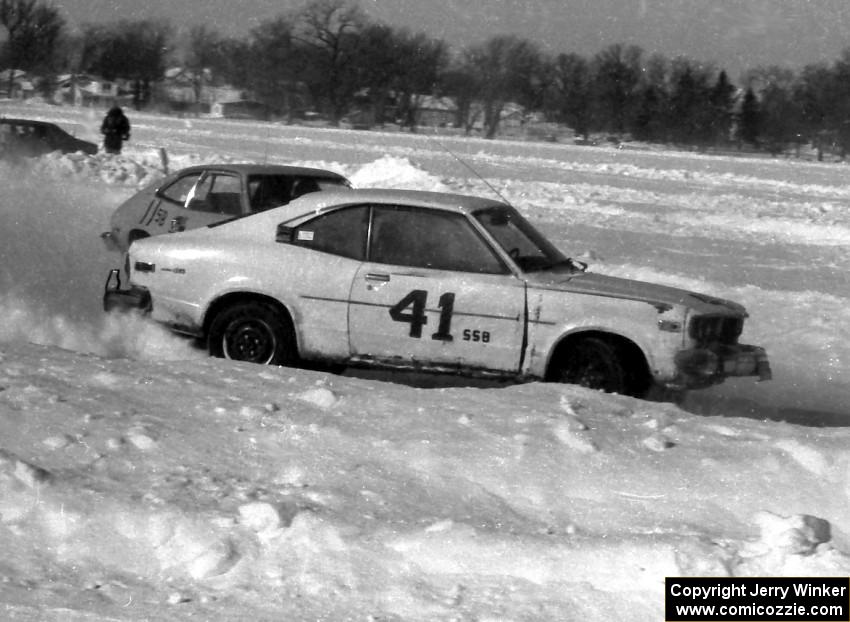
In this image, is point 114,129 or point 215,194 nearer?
point 215,194

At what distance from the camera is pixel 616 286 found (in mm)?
7559

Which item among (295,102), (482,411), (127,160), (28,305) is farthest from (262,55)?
(482,411)

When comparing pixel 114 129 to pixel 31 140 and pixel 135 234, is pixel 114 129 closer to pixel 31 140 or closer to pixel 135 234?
pixel 31 140

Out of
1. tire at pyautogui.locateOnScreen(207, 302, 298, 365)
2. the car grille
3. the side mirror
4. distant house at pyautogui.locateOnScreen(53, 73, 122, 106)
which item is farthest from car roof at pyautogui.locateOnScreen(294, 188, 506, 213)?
distant house at pyautogui.locateOnScreen(53, 73, 122, 106)

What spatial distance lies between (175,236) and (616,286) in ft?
10.1

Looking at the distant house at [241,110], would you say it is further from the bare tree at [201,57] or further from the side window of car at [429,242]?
the side window of car at [429,242]

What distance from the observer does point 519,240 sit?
7.98m

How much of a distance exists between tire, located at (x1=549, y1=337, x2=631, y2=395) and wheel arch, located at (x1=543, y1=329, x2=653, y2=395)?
0.09 feet

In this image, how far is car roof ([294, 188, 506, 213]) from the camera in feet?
26.1

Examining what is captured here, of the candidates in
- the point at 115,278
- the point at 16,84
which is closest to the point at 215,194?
the point at 115,278

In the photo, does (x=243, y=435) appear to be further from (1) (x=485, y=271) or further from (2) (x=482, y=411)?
(1) (x=485, y=271)

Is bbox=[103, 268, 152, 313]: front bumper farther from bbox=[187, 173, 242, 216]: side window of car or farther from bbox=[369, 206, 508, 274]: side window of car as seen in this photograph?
bbox=[187, 173, 242, 216]: side window of car

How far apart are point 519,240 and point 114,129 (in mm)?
22498

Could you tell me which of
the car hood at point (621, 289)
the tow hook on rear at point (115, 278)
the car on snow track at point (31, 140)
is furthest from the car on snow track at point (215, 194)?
the car on snow track at point (31, 140)
